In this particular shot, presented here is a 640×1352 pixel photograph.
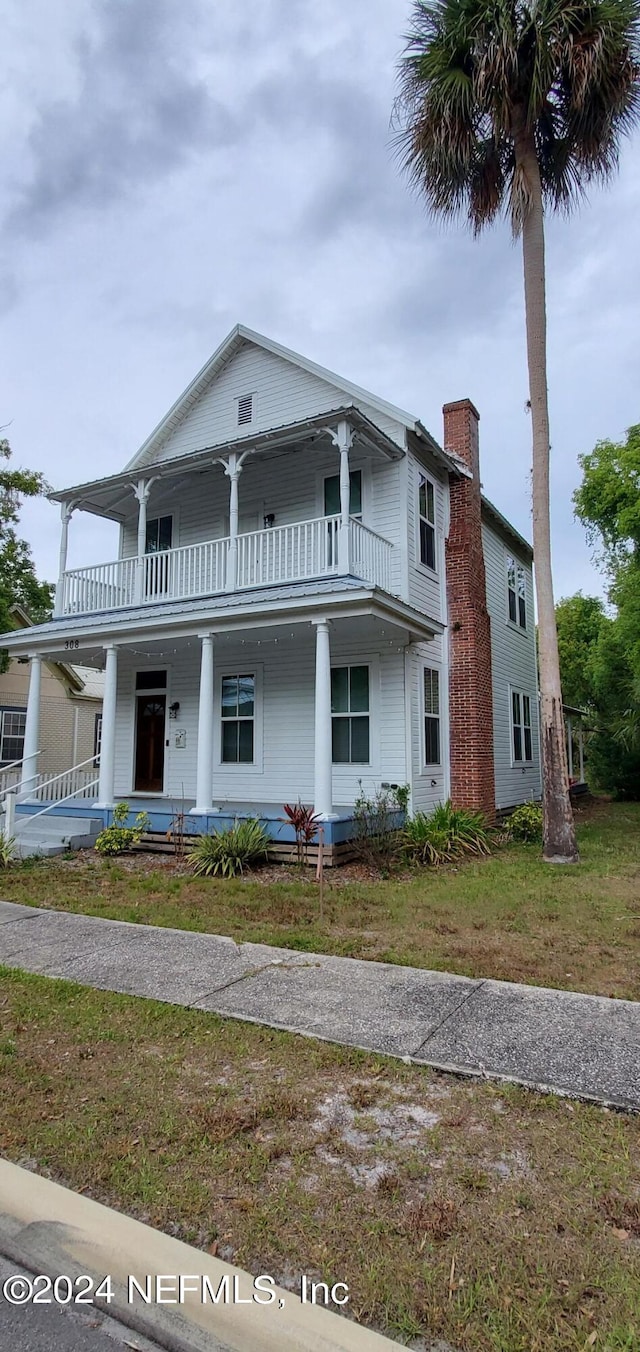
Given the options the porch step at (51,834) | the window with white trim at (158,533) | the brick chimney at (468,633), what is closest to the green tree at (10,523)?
the window with white trim at (158,533)

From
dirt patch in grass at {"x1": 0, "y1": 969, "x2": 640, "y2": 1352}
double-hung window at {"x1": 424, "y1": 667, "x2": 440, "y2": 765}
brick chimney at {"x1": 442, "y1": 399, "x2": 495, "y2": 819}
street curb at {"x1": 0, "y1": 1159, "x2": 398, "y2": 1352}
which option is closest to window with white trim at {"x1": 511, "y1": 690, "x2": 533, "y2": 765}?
brick chimney at {"x1": 442, "y1": 399, "x2": 495, "y2": 819}

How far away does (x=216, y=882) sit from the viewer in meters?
9.44

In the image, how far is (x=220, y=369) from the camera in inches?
597

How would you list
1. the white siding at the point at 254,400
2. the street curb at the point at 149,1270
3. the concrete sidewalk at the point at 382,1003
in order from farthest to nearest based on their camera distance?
the white siding at the point at 254,400, the concrete sidewalk at the point at 382,1003, the street curb at the point at 149,1270

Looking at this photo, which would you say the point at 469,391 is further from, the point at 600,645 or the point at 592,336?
the point at 600,645

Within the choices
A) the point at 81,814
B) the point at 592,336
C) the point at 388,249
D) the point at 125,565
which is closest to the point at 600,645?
the point at 592,336

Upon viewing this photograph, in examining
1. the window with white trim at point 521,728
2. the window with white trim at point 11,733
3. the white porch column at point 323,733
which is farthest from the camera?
the window with white trim at point 11,733

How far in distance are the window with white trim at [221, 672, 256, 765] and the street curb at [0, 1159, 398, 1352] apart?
11.1 metres

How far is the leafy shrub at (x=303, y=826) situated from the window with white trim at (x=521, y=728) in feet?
26.3

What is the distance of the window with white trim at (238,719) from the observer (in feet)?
45.8

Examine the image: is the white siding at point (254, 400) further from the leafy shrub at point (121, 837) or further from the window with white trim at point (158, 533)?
the leafy shrub at point (121, 837)

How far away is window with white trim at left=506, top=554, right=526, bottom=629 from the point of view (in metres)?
18.0

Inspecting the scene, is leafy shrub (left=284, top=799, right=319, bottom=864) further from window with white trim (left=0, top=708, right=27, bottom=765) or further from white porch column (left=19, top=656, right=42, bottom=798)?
window with white trim (left=0, top=708, right=27, bottom=765)

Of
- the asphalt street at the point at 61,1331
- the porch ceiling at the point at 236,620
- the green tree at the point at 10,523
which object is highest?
the green tree at the point at 10,523
